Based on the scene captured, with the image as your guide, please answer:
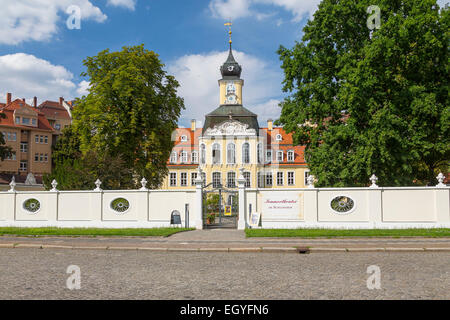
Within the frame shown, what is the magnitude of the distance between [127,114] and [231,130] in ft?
97.2

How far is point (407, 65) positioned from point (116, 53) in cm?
2070

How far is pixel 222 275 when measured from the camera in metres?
9.19

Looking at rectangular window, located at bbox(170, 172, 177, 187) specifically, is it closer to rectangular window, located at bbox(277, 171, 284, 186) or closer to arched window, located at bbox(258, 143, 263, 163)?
arched window, located at bbox(258, 143, 263, 163)

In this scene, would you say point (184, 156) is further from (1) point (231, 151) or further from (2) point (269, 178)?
(2) point (269, 178)

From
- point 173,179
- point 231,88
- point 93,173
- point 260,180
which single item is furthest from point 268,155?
point 93,173

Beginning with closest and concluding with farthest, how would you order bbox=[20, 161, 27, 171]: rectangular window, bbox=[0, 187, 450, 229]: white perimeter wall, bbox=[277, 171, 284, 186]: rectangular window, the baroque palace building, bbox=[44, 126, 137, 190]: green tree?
bbox=[0, 187, 450, 229]: white perimeter wall < bbox=[44, 126, 137, 190]: green tree < the baroque palace building < bbox=[277, 171, 284, 186]: rectangular window < bbox=[20, 161, 27, 171]: rectangular window

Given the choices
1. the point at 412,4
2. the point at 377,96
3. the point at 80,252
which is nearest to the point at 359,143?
the point at 377,96

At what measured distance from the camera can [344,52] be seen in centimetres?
2628

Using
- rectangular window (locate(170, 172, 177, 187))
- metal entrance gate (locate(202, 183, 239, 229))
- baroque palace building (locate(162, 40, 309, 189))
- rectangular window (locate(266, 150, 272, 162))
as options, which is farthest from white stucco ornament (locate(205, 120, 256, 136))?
metal entrance gate (locate(202, 183, 239, 229))

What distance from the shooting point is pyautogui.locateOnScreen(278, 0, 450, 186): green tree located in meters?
23.5

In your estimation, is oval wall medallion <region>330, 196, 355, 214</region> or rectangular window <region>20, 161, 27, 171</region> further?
rectangular window <region>20, 161, 27, 171</region>

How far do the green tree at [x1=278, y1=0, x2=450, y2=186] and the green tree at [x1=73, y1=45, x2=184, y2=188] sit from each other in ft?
36.8

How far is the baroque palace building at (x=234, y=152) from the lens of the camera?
6091 centimetres

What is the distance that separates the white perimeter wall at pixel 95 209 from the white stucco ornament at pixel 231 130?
130 ft
